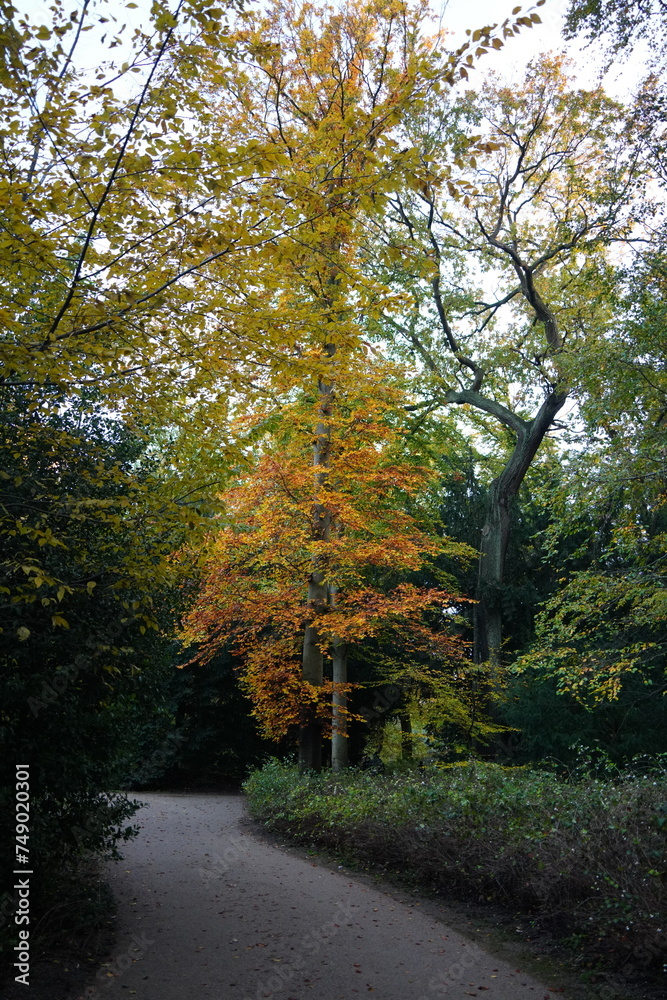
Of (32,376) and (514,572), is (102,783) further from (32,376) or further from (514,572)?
(514,572)

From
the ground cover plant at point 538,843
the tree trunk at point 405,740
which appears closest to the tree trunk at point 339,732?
the ground cover plant at point 538,843

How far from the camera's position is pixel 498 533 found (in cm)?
1756

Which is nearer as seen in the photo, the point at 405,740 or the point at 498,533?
the point at 405,740

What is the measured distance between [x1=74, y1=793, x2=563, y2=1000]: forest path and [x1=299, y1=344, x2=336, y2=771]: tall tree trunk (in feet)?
15.6

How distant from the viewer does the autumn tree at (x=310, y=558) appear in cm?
1274

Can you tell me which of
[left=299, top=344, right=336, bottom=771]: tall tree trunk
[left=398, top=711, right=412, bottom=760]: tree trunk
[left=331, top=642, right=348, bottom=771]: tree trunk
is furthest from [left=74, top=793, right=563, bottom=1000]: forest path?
[left=398, top=711, right=412, bottom=760]: tree trunk

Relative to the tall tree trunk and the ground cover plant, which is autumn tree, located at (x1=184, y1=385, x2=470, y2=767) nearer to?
the tall tree trunk

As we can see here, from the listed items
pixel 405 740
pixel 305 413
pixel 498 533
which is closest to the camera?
pixel 305 413

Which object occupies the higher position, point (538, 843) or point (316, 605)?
point (316, 605)

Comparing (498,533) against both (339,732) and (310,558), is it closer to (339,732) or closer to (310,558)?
(310,558)

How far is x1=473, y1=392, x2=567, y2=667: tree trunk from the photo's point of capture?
16891 mm

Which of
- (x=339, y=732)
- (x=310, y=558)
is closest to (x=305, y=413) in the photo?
(x=310, y=558)

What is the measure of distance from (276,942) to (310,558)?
26.8 ft

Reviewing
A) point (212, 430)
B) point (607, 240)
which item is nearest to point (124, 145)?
point (212, 430)
